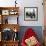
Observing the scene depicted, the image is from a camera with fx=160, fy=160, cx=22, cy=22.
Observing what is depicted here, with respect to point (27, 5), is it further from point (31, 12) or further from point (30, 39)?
point (30, 39)

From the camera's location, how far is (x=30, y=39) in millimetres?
5730

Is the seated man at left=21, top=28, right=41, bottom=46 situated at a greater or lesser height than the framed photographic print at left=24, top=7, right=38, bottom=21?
lesser

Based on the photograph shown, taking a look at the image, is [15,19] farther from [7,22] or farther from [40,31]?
[40,31]

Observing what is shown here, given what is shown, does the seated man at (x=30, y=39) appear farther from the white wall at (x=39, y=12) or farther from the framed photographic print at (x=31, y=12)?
the framed photographic print at (x=31, y=12)

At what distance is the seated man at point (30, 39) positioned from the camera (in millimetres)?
5711

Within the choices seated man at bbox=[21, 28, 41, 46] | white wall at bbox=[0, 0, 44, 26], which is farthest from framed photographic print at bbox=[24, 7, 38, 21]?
seated man at bbox=[21, 28, 41, 46]

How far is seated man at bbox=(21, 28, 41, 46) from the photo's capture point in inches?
225

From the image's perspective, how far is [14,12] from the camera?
20.1 ft

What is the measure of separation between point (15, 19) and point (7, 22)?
0.34m

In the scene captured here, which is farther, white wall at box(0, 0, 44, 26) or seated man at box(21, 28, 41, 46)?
white wall at box(0, 0, 44, 26)

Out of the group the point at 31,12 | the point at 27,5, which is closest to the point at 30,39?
the point at 31,12

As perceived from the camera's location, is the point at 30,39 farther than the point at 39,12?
No

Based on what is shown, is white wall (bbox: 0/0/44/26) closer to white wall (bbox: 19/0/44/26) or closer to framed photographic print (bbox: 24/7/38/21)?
white wall (bbox: 19/0/44/26)

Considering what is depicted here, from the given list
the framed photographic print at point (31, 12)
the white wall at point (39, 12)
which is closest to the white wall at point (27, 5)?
the white wall at point (39, 12)
